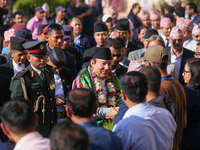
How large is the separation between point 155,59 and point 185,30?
12.8 ft

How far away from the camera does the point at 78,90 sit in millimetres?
2240

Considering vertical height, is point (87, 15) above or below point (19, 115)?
above

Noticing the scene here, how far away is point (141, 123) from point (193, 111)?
1.26 metres

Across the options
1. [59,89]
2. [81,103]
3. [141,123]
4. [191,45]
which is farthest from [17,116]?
[191,45]

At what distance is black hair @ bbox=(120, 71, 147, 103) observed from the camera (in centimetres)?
250

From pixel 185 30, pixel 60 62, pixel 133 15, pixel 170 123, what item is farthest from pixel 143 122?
pixel 133 15

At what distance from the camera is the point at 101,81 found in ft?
12.2

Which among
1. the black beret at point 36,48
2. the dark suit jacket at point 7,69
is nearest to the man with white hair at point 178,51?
the black beret at point 36,48

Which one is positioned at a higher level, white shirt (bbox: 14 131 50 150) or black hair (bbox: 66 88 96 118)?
black hair (bbox: 66 88 96 118)

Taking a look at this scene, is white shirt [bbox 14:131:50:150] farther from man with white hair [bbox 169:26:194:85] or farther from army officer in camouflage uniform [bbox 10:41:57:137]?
man with white hair [bbox 169:26:194:85]

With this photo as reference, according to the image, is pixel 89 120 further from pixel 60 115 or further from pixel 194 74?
pixel 60 115

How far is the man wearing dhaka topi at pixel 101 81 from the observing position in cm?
361

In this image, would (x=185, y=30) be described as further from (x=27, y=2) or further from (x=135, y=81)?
(x=27, y=2)

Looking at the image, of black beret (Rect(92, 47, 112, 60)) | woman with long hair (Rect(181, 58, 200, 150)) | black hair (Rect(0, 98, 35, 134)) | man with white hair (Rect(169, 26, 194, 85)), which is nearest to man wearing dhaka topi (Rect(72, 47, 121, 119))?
black beret (Rect(92, 47, 112, 60))
